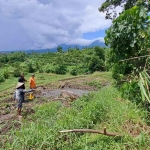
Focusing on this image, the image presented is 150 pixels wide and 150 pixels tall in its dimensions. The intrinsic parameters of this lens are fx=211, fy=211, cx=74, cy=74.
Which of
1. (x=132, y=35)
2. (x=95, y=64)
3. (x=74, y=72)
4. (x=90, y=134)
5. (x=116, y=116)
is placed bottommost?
(x=74, y=72)

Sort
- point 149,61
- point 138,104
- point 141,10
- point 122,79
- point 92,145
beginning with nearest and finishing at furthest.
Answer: point 92,145, point 138,104, point 149,61, point 141,10, point 122,79

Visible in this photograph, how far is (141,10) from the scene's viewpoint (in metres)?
7.29

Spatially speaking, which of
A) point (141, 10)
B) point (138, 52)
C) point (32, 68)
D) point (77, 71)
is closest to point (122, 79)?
point (138, 52)

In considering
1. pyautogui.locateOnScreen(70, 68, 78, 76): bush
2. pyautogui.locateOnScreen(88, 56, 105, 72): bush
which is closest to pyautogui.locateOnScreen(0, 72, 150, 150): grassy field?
pyautogui.locateOnScreen(88, 56, 105, 72): bush

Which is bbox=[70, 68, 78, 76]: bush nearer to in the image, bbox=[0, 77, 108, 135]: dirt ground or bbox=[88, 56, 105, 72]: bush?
bbox=[88, 56, 105, 72]: bush

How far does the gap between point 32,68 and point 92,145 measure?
25.6 metres

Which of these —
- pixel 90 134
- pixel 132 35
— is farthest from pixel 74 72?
pixel 90 134

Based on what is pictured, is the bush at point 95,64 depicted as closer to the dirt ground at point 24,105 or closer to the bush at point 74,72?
the bush at point 74,72

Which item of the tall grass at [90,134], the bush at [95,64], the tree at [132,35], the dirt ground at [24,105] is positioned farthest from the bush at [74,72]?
the tall grass at [90,134]

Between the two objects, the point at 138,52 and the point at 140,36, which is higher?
the point at 140,36

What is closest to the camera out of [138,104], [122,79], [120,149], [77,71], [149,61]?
[120,149]

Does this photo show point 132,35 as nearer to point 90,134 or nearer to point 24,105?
point 90,134

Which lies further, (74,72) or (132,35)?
(74,72)

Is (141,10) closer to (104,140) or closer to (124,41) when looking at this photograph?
(124,41)
